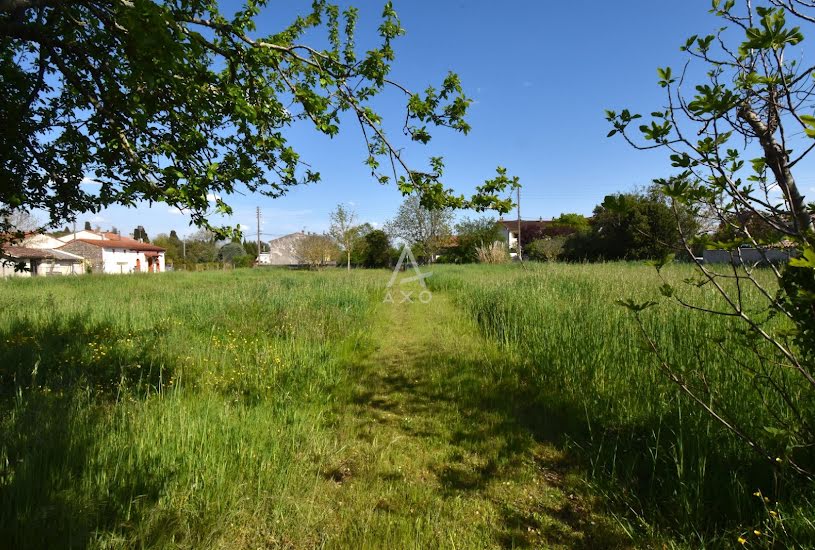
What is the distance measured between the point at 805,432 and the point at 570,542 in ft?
4.71

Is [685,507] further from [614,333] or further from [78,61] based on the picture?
[78,61]

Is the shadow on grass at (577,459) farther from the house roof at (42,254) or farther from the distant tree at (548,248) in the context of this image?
the house roof at (42,254)

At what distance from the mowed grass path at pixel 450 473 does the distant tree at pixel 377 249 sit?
39786mm

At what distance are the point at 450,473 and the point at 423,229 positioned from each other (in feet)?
143

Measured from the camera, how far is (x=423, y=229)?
45594 mm

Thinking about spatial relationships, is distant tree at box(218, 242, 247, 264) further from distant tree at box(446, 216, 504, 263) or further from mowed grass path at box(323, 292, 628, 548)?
mowed grass path at box(323, 292, 628, 548)

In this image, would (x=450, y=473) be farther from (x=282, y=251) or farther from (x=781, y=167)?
(x=282, y=251)

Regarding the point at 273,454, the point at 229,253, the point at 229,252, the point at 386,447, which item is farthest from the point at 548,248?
the point at 229,252

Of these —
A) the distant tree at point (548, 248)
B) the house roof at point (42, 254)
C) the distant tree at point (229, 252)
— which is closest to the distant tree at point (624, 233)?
the distant tree at point (548, 248)

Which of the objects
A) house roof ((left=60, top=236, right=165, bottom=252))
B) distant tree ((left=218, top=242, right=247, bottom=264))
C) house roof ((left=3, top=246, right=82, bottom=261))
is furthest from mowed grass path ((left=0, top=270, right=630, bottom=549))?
distant tree ((left=218, top=242, right=247, bottom=264))

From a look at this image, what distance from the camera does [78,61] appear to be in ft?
11.6

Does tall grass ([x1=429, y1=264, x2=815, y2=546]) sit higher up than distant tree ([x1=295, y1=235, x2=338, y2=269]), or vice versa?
distant tree ([x1=295, y1=235, x2=338, y2=269])

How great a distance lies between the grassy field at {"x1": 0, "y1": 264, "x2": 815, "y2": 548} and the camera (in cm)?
192

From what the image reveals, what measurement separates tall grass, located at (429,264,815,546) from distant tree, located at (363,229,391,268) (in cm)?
3927
